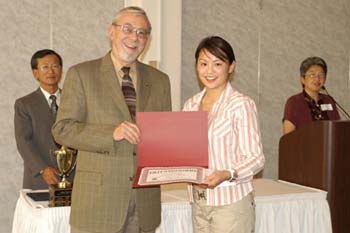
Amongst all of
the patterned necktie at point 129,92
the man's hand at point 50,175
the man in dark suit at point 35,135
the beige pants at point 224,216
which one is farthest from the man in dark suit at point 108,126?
the man in dark suit at point 35,135

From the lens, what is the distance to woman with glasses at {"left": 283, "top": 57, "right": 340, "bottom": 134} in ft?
15.7

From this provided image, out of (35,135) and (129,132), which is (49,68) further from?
(129,132)

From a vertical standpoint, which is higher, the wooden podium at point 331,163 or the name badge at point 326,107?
the name badge at point 326,107

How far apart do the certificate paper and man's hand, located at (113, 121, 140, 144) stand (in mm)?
136

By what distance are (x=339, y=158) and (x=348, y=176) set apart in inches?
5.7

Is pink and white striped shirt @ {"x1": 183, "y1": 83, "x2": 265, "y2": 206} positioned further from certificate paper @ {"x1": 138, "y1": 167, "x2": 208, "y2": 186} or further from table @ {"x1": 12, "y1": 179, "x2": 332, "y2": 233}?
table @ {"x1": 12, "y1": 179, "x2": 332, "y2": 233}

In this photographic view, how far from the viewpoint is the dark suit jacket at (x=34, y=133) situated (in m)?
4.04

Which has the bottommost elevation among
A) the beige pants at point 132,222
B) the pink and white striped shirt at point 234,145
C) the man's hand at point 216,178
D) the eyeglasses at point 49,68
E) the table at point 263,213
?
the table at point 263,213

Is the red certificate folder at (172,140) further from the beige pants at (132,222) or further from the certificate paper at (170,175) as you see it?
the beige pants at (132,222)

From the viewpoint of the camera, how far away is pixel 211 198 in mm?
2467

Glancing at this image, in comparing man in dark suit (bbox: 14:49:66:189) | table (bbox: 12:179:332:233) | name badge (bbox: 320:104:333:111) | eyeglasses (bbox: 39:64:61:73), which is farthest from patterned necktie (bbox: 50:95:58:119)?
name badge (bbox: 320:104:333:111)

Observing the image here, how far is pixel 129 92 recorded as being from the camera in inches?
99.7

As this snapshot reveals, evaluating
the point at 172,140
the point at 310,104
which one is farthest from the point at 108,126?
the point at 310,104

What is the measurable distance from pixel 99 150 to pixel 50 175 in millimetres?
1534
